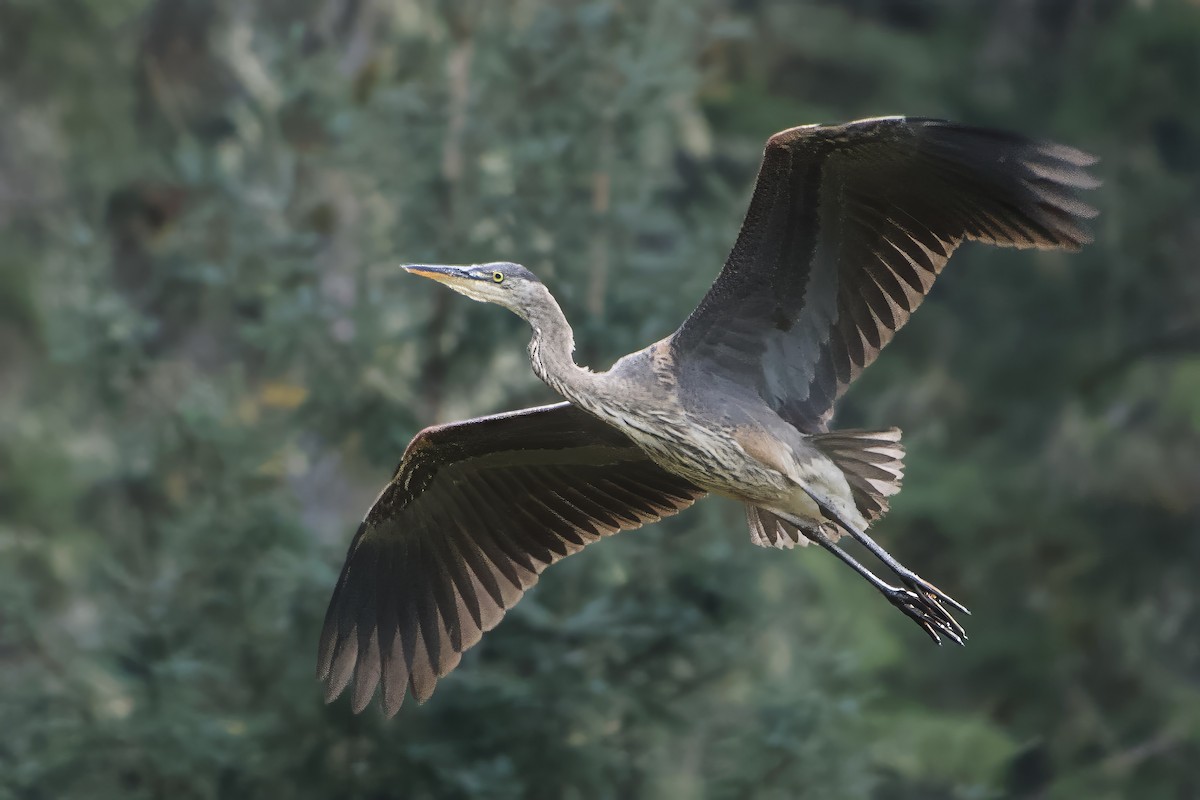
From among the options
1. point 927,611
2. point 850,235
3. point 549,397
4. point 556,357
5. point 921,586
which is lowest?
point 549,397

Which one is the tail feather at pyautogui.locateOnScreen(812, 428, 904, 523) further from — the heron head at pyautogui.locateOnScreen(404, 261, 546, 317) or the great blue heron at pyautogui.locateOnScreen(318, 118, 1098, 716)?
the heron head at pyautogui.locateOnScreen(404, 261, 546, 317)

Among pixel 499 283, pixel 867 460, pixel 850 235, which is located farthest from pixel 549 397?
pixel 850 235

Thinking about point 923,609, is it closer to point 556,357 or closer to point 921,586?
point 921,586

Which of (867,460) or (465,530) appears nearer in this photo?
(867,460)

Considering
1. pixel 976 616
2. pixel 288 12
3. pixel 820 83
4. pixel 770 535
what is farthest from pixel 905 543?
pixel 770 535

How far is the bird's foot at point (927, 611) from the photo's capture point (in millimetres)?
7855

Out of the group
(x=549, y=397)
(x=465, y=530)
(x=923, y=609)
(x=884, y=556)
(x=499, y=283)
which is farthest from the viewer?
(x=549, y=397)

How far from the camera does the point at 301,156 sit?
645 inches

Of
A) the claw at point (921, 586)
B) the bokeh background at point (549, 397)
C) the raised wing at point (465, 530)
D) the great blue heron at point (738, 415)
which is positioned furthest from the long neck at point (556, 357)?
the bokeh background at point (549, 397)

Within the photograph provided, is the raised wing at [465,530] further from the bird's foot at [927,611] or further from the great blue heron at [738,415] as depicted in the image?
the bird's foot at [927,611]

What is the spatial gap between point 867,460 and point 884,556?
442 millimetres

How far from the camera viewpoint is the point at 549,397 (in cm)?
1390

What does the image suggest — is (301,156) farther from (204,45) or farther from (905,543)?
(905,543)

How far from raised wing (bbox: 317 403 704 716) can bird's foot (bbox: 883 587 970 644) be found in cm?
116
